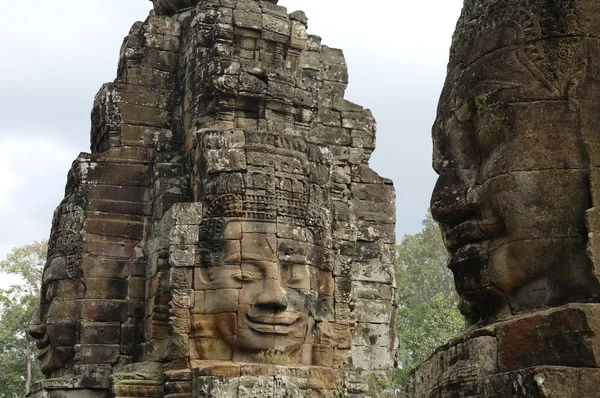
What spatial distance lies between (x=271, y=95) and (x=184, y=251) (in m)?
2.72

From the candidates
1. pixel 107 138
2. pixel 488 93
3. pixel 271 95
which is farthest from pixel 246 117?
pixel 488 93

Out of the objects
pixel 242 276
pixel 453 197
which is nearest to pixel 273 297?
pixel 242 276

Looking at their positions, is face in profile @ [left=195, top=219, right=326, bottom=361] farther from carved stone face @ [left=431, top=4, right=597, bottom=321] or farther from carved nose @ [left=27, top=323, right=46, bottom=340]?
carved stone face @ [left=431, top=4, right=597, bottom=321]

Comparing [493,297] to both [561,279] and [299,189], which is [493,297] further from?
[299,189]

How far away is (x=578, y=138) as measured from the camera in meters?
5.39

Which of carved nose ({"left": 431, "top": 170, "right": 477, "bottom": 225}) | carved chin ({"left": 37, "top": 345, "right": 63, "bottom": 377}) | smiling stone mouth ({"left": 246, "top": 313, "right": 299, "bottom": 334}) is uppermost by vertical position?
carved chin ({"left": 37, "top": 345, "right": 63, "bottom": 377})

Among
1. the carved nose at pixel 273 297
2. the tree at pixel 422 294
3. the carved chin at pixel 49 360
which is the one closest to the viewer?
the carved nose at pixel 273 297

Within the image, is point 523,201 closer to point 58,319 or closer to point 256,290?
point 256,290

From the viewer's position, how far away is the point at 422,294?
36344mm

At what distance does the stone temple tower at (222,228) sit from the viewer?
12.5 m

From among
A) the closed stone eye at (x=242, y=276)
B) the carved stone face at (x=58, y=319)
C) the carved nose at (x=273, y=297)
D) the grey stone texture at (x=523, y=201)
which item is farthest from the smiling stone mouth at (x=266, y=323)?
the grey stone texture at (x=523, y=201)

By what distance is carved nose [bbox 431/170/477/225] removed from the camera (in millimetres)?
5758

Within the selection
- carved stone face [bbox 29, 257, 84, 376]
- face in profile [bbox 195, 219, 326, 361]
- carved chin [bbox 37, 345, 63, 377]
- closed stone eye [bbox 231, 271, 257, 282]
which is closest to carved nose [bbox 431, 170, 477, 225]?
face in profile [bbox 195, 219, 326, 361]

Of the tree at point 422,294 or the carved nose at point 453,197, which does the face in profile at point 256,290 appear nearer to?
the carved nose at point 453,197
